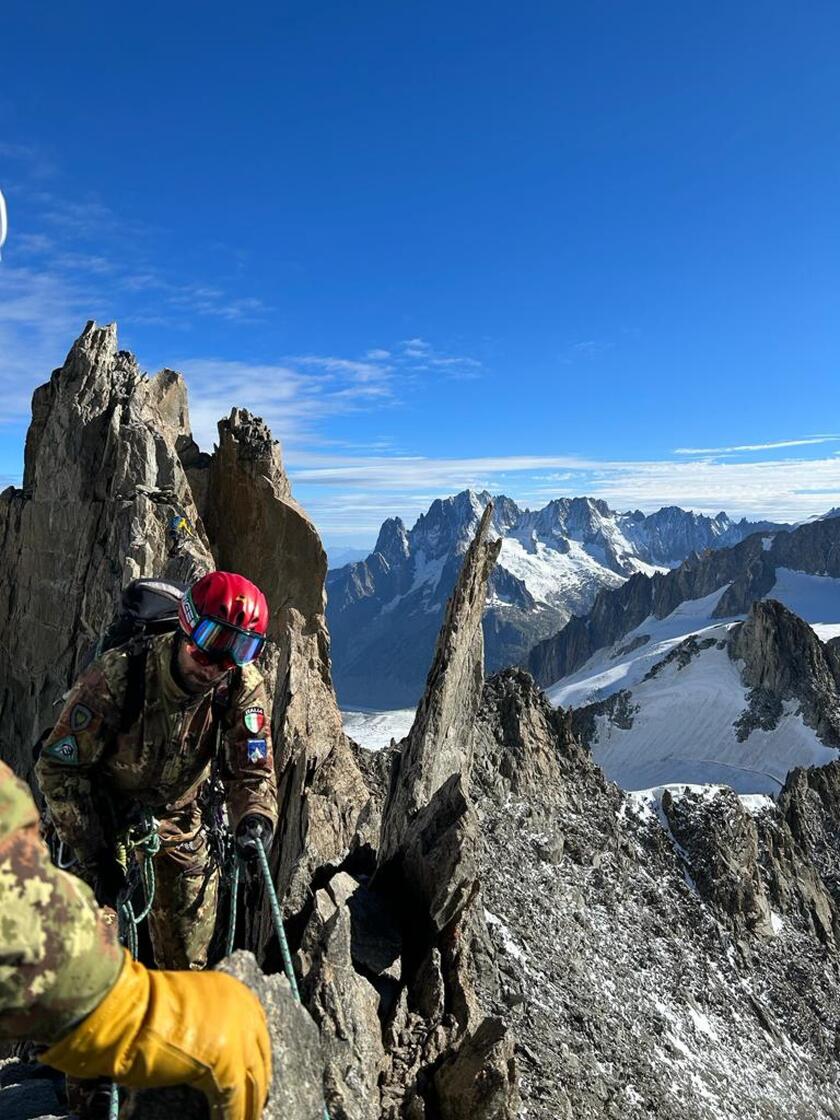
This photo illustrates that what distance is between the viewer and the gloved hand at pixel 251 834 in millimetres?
7309

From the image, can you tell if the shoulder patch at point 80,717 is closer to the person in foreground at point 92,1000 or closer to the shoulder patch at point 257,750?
the shoulder patch at point 257,750

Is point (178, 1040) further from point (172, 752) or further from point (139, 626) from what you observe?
point (139, 626)

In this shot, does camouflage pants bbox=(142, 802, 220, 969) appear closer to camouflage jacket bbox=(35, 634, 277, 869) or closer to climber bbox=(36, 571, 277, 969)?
climber bbox=(36, 571, 277, 969)

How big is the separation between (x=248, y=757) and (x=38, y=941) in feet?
16.2

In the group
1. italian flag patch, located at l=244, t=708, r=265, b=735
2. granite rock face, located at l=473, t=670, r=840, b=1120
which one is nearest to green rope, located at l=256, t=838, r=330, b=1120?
italian flag patch, located at l=244, t=708, r=265, b=735

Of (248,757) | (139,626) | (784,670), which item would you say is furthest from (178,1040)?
(784,670)

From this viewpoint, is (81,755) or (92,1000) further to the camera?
(81,755)

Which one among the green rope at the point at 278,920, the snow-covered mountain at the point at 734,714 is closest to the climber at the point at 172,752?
the green rope at the point at 278,920

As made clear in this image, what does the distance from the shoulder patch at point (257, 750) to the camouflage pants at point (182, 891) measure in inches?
54.1

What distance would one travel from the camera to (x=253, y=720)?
7977mm

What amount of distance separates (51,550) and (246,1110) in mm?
19422

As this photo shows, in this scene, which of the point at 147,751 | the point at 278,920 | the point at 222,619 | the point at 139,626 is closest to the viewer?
the point at 278,920

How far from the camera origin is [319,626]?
70.5ft

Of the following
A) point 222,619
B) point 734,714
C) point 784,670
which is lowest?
point 734,714
